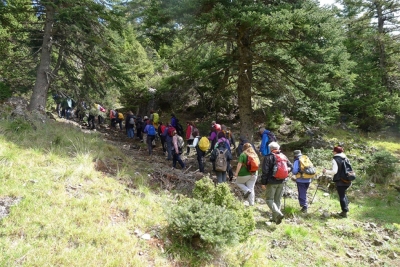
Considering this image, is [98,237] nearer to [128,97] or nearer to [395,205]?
[395,205]

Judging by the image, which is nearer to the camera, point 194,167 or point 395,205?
point 395,205

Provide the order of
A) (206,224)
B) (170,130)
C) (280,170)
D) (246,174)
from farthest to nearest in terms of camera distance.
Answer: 1. (170,130)
2. (246,174)
3. (280,170)
4. (206,224)

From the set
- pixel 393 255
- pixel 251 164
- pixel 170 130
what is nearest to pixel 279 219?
pixel 251 164

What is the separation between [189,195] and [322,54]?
19.5ft

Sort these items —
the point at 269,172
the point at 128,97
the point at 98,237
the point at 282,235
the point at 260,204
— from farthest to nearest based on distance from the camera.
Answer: the point at 128,97 < the point at 260,204 < the point at 269,172 < the point at 282,235 < the point at 98,237

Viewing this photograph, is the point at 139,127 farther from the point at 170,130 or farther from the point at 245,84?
the point at 245,84

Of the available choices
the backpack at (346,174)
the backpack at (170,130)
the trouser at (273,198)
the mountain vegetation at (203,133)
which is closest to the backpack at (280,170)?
the trouser at (273,198)

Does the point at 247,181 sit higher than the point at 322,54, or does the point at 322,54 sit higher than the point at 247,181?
the point at 322,54

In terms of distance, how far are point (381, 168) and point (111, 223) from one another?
10375 mm

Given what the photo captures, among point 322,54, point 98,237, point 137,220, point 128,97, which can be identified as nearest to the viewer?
point 98,237

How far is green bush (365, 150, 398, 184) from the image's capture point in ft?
32.8

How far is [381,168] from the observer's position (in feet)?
33.3

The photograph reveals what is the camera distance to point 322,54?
814 centimetres

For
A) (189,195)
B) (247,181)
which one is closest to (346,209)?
(247,181)
